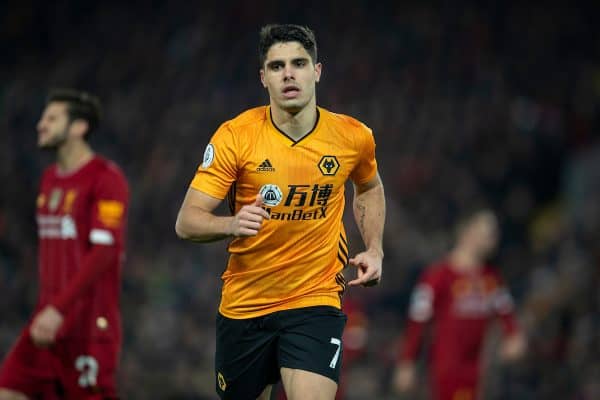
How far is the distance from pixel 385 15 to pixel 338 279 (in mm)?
13330

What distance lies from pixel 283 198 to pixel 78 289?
1596 mm

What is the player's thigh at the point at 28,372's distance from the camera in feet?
20.0

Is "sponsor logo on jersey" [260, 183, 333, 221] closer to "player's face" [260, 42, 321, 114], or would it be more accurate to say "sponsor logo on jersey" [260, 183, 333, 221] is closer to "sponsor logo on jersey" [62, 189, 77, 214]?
"player's face" [260, 42, 321, 114]

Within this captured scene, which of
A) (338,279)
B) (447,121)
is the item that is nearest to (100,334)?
(338,279)

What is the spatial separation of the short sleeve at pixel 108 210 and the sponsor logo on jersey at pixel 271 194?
152 centimetres

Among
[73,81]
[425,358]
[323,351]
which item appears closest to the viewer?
[323,351]

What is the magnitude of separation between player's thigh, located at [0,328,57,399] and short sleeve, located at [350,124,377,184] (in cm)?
215

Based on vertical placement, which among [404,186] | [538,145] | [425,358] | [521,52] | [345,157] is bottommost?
[425,358]

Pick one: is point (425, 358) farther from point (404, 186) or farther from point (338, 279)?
point (338, 279)

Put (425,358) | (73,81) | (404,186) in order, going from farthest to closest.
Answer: (73,81) < (404,186) < (425,358)

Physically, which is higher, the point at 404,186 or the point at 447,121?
the point at 447,121

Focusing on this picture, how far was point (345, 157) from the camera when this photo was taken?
5.14 metres

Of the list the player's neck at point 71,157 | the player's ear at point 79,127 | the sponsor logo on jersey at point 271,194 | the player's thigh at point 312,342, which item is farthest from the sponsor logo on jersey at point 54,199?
the player's thigh at point 312,342

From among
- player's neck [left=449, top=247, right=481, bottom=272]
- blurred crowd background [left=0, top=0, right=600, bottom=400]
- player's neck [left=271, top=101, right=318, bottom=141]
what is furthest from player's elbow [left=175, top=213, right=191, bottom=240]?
blurred crowd background [left=0, top=0, right=600, bottom=400]
